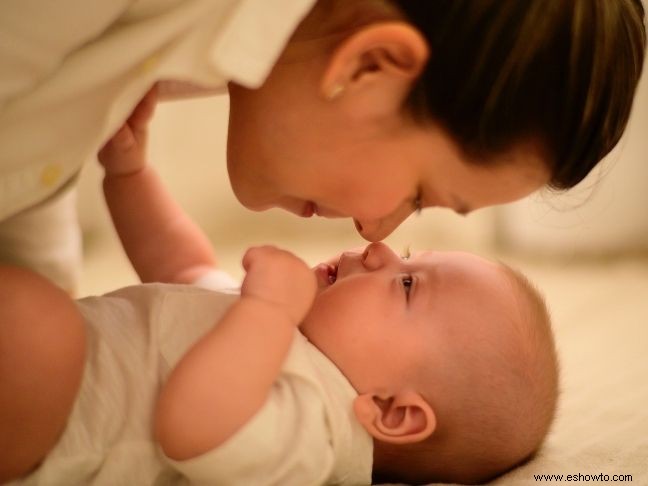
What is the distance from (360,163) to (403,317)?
0.17 m

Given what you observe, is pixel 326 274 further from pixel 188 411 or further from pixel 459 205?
pixel 188 411

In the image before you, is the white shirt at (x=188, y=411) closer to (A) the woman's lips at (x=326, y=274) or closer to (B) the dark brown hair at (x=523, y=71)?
(A) the woman's lips at (x=326, y=274)

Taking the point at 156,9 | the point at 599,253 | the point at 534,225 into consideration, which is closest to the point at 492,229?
the point at 534,225

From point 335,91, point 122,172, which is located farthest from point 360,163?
point 122,172

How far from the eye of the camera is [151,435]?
0.79m

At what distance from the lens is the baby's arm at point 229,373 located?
0.75 meters

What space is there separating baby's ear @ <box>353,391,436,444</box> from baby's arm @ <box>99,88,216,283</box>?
1.13 ft

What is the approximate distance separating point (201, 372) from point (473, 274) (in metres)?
0.33

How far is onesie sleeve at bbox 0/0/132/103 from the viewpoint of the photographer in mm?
657

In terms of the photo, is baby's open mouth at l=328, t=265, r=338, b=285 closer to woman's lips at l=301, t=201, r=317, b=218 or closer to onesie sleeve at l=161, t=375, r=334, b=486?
woman's lips at l=301, t=201, r=317, b=218

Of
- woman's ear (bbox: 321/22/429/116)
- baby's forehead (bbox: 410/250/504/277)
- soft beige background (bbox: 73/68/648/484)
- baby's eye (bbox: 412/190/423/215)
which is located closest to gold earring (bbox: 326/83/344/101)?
woman's ear (bbox: 321/22/429/116)

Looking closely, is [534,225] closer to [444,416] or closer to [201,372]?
[444,416]

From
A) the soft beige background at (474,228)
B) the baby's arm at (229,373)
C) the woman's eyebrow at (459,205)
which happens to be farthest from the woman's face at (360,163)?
the soft beige background at (474,228)

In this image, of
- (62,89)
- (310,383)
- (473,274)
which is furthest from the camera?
(473,274)
